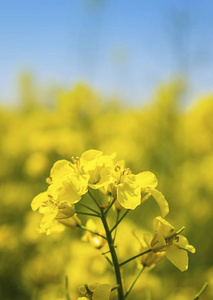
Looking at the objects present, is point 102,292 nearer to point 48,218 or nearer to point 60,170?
point 48,218

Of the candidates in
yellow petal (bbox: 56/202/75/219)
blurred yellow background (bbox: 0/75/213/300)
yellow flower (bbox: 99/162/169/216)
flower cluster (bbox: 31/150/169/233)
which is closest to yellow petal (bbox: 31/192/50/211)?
flower cluster (bbox: 31/150/169/233)

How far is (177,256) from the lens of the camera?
117cm

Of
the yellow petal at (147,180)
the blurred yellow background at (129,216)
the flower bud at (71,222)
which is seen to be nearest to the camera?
the yellow petal at (147,180)

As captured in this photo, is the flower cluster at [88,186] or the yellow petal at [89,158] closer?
the flower cluster at [88,186]

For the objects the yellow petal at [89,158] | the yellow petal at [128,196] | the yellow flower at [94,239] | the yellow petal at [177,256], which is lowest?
the yellow flower at [94,239]

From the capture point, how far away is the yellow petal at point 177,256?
1132mm

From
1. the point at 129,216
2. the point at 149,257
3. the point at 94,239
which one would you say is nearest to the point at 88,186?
the point at 94,239

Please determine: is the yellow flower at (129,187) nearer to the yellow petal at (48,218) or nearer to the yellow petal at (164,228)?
the yellow petal at (164,228)

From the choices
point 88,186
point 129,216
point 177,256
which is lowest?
point 129,216

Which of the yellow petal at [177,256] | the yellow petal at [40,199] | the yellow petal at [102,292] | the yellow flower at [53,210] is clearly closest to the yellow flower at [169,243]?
the yellow petal at [177,256]

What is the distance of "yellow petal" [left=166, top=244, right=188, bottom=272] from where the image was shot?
3.71 ft

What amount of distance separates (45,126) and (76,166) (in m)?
7.25

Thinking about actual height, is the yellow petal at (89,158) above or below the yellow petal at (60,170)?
above

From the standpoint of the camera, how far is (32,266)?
113 inches
